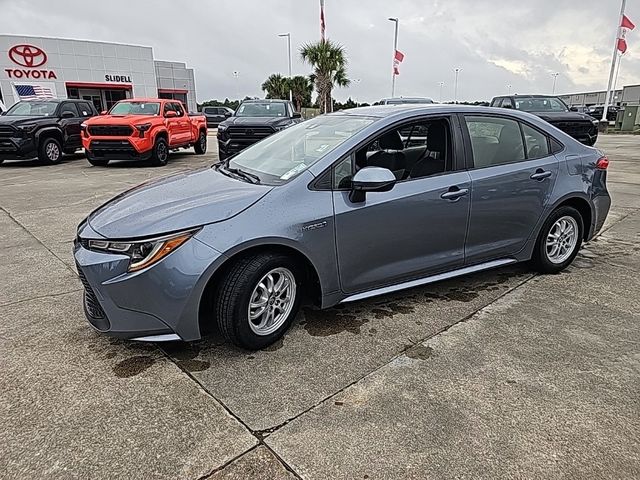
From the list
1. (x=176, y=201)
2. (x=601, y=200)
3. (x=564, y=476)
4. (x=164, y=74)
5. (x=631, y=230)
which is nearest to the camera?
(x=564, y=476)

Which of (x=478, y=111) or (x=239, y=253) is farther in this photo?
(x=478, y=111)

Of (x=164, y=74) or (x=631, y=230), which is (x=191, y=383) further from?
(x=164, y=74)

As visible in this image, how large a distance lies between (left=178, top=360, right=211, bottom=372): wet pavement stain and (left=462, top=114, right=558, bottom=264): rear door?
2108 millimetres

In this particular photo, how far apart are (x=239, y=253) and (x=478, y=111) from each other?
2.29m

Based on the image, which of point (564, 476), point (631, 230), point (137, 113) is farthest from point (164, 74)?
point (564, 476)

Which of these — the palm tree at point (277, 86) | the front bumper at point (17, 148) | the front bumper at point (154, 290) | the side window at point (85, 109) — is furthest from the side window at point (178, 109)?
the palm tree at point (277, 86)

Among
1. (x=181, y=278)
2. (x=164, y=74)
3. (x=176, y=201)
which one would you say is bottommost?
(x=181, y=278)

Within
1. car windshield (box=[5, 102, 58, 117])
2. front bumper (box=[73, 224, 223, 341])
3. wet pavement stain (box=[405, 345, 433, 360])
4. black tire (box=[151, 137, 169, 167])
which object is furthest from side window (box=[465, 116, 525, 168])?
car windshield (box=[5, 102, 58, 117])

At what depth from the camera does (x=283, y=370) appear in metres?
2.70

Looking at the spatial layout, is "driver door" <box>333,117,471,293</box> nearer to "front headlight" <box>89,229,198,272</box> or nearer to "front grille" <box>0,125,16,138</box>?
"front headlight" <box>89,229,198,272</box>

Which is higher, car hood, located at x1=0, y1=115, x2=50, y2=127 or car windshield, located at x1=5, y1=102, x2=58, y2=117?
car windshield, located at x1=5, y1=102, x2=58, y2=117

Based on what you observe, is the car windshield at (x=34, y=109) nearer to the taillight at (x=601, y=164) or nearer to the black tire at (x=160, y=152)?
the black tire at (x=160, y=152)

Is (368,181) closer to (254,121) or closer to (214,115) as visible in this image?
(254,121)

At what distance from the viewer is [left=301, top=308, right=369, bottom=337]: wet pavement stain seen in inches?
124
